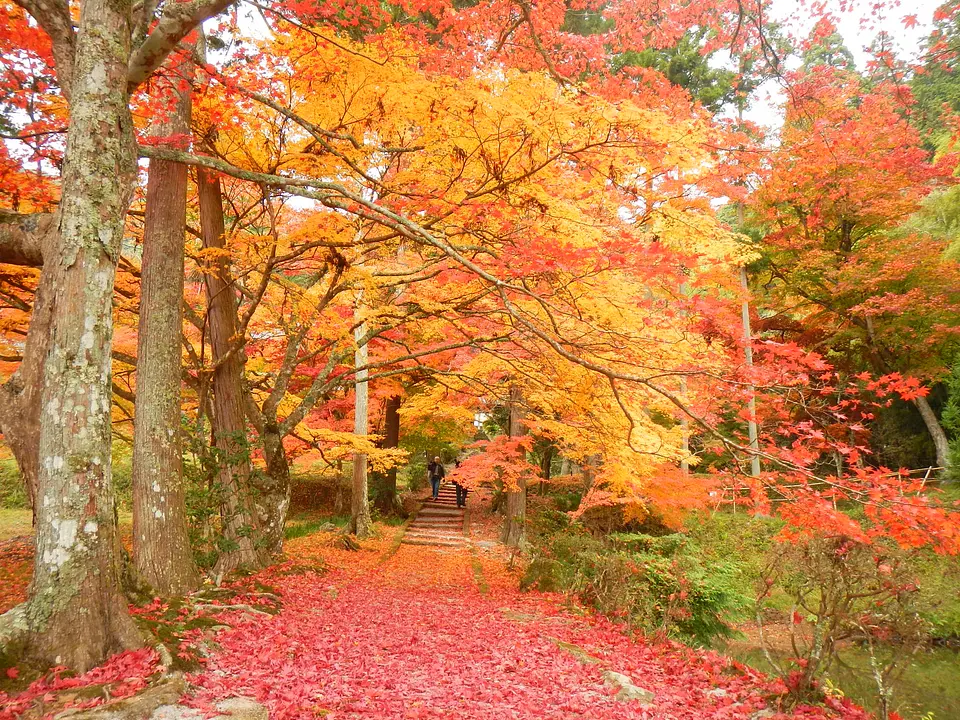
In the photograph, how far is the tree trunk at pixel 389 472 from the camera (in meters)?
17.3

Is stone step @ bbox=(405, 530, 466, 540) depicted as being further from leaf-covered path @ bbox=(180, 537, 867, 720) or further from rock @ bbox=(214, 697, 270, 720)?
rock @ bbox=(214, 697, 270, 720)

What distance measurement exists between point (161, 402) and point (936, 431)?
19.8 meters

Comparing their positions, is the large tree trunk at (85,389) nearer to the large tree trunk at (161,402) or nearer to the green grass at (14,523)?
the large tree trunk at (161,402)

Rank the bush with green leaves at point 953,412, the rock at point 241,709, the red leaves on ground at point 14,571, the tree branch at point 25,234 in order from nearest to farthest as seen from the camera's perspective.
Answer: the rock at point 241,709 → the tree branch at point 25,234 → the red leaves on ground at point 14,571 → the bush with green leaves at point 953,412

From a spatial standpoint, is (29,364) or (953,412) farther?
(953,412)

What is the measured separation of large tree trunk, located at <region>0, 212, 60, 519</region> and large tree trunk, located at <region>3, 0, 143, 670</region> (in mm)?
346

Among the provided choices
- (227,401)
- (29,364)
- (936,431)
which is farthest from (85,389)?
(936,431)

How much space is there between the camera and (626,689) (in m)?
4.94

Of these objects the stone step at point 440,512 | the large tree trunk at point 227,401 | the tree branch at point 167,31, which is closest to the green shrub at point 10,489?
the stone step at point 440,512

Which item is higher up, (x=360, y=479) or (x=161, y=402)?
(x=161, y=402)

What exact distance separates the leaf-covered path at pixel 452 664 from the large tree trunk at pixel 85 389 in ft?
3.05

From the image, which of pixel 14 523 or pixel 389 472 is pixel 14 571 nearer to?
pixel 14 523

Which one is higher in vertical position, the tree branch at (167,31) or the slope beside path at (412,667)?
the tree branch at (167,31)

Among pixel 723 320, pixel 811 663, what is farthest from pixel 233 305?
pixel 723 320
